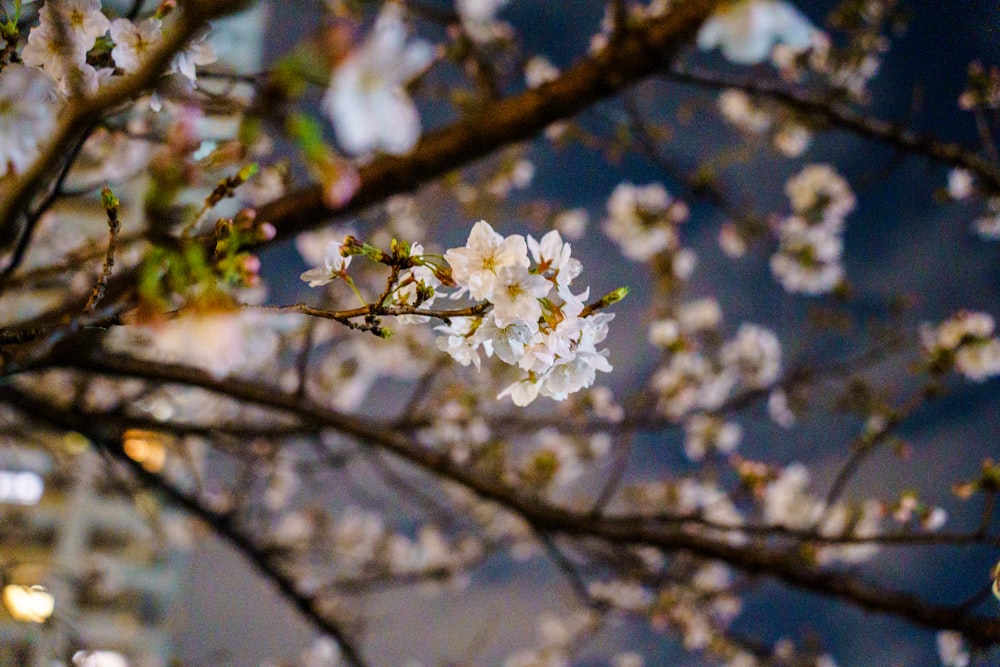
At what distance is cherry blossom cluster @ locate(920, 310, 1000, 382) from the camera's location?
2580mm

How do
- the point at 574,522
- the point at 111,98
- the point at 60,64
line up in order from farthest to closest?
the point at 574,522, the point at 60,64, the point at 111,98

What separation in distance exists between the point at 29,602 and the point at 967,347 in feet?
12.5

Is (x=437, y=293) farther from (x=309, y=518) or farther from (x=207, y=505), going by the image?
(x=309, y=518)

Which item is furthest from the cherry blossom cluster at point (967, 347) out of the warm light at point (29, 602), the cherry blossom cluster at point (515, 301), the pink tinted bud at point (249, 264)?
the warm light at point (29, 602)

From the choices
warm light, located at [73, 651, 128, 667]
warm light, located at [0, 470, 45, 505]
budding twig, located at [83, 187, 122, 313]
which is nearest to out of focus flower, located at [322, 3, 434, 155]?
budding twig, located at [83, 187, 122, 313]

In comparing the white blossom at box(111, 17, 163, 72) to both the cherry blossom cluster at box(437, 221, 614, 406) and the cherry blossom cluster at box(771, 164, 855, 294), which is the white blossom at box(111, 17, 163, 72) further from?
the cherry blossom cluster at box(771, 164, 855, 294)

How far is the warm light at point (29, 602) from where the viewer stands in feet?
5.14

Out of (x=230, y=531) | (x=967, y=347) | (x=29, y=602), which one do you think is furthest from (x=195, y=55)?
(x=967, y=347)

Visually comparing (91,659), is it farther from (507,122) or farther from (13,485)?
(13,485)

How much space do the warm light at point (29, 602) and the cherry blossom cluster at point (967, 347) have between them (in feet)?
10.7

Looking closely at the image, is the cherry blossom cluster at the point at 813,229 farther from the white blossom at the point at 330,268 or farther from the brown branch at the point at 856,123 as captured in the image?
the white blossom at the point at 330,268

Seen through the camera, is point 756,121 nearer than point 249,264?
No

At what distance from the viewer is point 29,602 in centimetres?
163

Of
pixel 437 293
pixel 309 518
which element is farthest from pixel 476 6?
pixel 309 518
